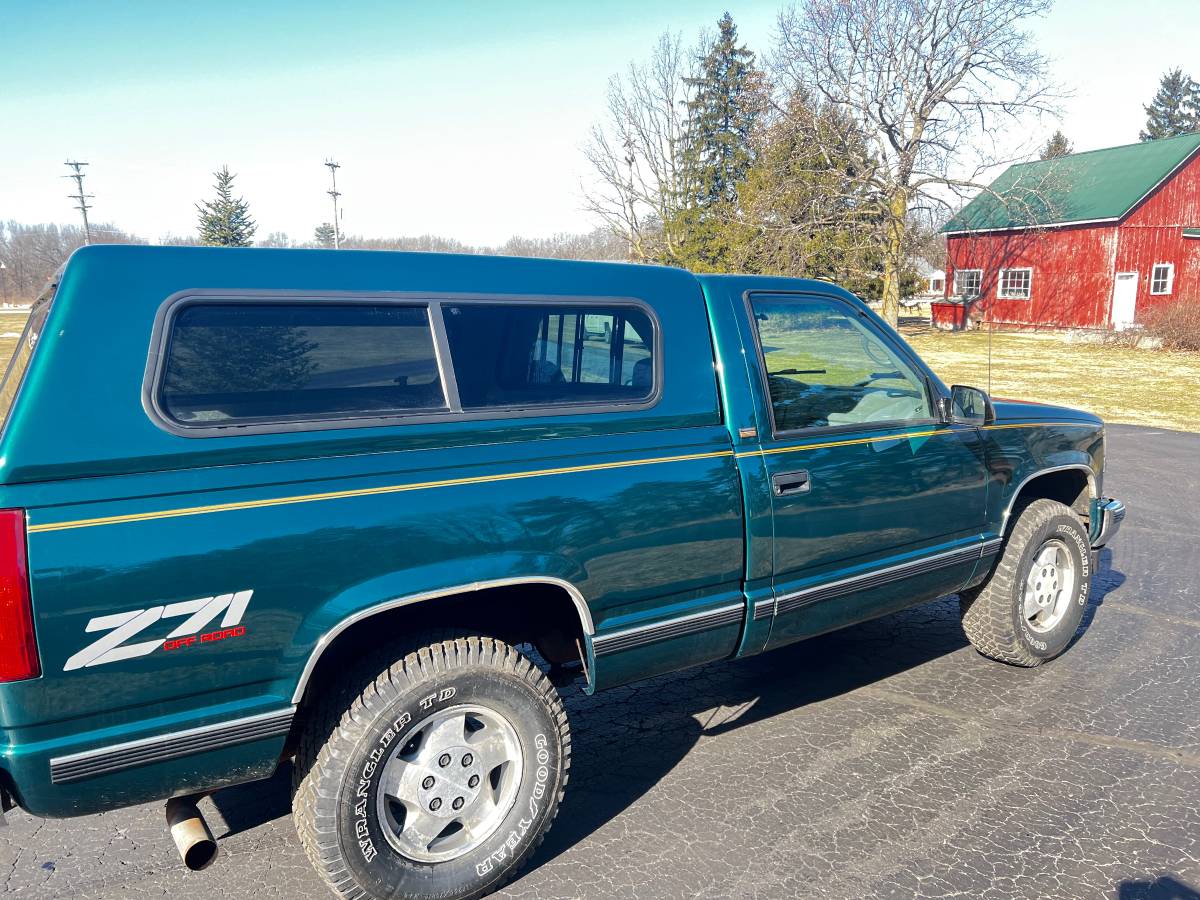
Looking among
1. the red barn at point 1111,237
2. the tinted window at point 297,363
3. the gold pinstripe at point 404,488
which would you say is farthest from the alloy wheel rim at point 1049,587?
the red barn at point 1111,237

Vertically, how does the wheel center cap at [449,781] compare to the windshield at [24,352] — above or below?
below

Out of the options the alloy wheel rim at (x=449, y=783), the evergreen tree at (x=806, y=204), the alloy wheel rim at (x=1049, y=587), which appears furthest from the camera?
the evergreen tree at (x=806, y=204)

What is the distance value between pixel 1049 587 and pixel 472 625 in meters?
3.21

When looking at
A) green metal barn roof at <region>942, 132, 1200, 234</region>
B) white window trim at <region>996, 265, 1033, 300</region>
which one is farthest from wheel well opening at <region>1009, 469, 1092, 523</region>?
white window trim at <region>996, 265, 1033, 300</region>

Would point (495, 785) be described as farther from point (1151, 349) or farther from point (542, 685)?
point (1151, 349)

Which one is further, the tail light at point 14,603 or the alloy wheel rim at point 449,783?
the alloy wheel rim at point 449,783

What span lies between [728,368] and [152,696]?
7.00ft

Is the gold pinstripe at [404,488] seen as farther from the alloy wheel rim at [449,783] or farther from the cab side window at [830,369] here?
the alloy wheel rim at [449,783]

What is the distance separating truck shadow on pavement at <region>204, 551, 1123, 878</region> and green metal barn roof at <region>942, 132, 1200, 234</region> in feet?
95.7

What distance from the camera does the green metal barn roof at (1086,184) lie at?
103 ft

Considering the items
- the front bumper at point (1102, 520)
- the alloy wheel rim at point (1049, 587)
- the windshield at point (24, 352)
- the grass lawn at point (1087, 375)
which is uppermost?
the windshield at point (24, 352)

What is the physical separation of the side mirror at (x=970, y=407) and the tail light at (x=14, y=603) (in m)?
3.46

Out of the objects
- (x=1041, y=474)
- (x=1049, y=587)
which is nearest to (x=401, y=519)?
(x=1041, y=474)

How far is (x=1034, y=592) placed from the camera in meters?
4.50
